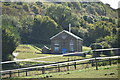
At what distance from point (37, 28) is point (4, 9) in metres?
36.4

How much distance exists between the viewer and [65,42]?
7000cm

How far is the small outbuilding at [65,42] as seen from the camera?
225ft


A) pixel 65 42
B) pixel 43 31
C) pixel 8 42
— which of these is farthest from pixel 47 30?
pixel 8 42

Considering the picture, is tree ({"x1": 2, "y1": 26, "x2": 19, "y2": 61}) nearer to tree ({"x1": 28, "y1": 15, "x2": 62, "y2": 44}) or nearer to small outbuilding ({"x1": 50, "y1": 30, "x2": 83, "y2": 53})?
small outbuilding ({"x1": 50, "y1": 30, "x2": 83, "y2": 53})

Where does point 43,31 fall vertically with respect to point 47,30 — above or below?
below

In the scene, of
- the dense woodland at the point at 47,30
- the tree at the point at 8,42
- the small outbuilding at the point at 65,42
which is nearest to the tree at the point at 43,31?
the dense woodland at the point at 47,30

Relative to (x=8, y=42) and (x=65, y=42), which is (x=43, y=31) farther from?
(x=8, y=42)

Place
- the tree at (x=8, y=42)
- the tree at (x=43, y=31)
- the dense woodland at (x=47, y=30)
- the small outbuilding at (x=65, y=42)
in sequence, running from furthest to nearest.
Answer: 1. the tree at (x=43, y=31)
2. the small outbuilding at (x=65, y=42)
3. the dense woodland at (x=47, y=30)
4. the tree at (x=8, y=42)

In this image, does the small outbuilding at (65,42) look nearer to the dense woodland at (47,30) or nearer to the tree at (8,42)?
the dense woodland at (47,30)

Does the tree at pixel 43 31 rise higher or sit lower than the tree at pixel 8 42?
higher

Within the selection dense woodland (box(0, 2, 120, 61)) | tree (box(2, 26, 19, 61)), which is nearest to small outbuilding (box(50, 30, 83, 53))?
dense woodland (box(0, 2, 120, 61))

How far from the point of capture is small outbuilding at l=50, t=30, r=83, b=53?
225 ft

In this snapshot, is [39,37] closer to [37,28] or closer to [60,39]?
[37,28]

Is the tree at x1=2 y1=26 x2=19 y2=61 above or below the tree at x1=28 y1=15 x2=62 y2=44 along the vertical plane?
below
